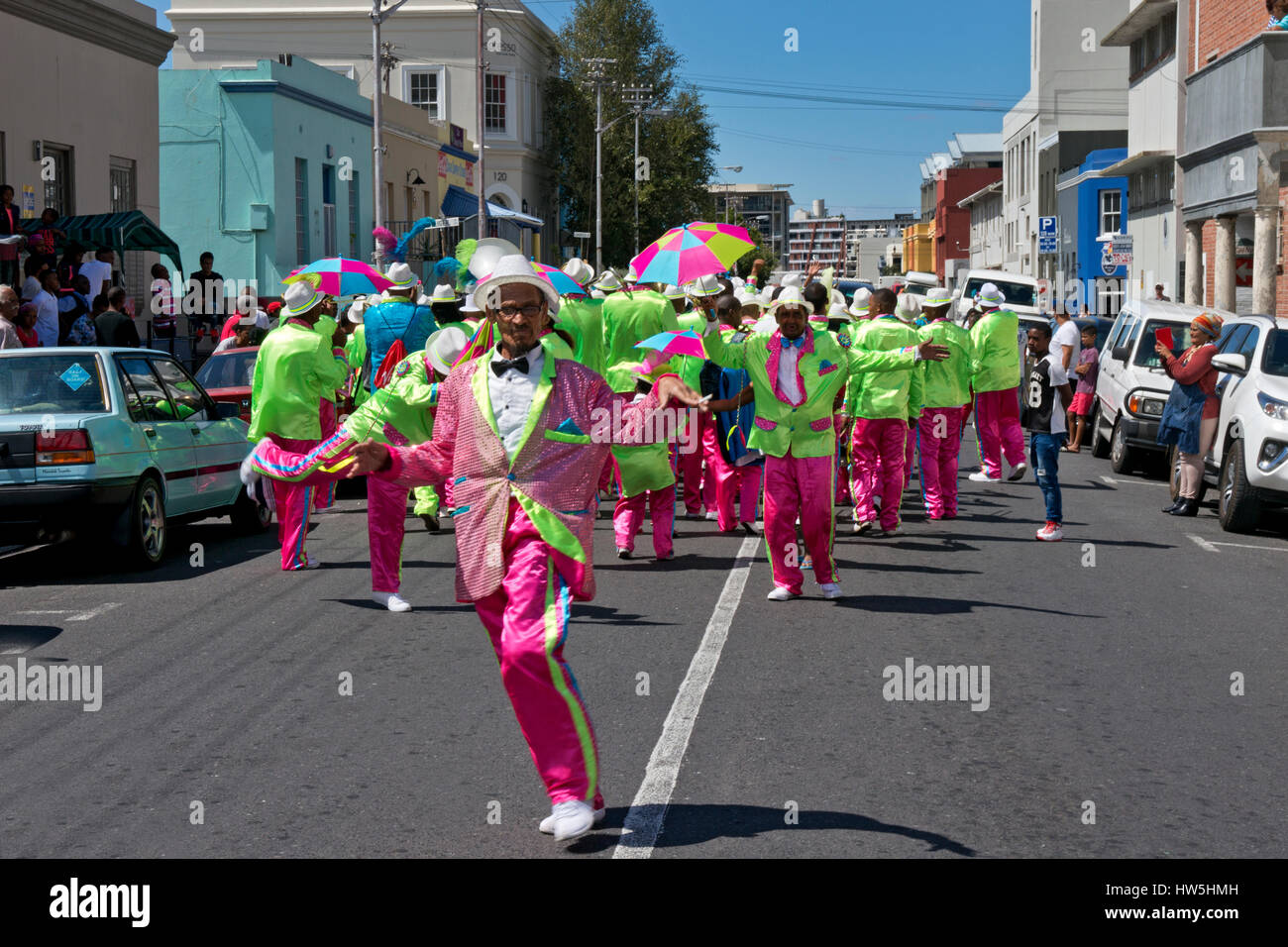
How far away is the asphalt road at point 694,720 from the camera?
562 centimetres

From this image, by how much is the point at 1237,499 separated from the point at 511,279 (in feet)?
33.1

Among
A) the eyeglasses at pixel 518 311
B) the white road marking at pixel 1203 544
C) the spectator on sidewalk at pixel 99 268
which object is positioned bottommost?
the white road marking at pixel 1203 544

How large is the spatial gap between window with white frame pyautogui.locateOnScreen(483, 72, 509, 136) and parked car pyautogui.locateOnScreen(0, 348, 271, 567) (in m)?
51.8

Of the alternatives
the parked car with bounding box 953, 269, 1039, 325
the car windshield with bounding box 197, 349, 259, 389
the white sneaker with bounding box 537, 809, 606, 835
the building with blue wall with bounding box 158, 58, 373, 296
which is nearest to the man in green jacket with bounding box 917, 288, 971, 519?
the car windshield with bounding box 197, 349, 259, 389

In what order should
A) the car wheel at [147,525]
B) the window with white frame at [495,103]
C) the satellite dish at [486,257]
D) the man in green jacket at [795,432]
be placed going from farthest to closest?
the window with white frame at [495,103] → the car wheel at [147,525] → the man in green jacket at [795,432] → the satellite dish at [486,257]

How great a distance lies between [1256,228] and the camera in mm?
29906

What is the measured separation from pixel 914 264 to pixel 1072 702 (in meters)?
118

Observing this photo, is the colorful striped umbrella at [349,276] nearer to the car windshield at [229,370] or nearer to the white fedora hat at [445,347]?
the car windshield at [229,370]

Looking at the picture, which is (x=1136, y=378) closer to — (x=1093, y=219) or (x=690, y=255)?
(x=690, y=255)

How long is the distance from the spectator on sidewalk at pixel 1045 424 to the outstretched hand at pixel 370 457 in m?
7.90

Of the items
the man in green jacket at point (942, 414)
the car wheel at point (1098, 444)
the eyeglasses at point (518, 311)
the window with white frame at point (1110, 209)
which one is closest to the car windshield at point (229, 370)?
the man in green jacket at point (942, 414)

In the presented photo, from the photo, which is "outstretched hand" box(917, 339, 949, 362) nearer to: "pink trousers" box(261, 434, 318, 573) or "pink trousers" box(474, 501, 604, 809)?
"pink trousers" box(261, 434, 318, 573)

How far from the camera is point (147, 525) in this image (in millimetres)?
11875

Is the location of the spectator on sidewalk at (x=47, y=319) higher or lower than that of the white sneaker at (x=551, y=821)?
higher
